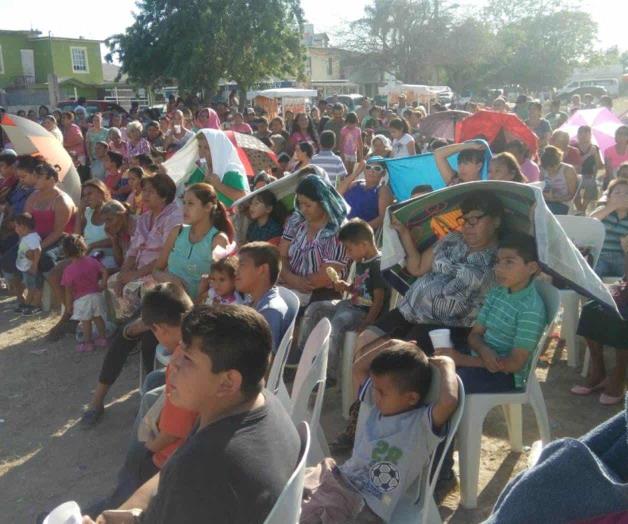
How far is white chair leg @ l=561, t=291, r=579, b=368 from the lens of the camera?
472 centimetres

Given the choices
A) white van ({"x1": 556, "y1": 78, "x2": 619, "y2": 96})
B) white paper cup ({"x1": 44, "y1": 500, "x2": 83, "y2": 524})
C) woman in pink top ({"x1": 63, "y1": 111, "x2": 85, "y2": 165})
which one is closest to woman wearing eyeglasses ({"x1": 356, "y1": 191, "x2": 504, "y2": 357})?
white paper cup ({"x1": 44, "y1": 500, "x2": 83, "y2": 524})

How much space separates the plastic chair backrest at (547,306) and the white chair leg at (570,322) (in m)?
1.50

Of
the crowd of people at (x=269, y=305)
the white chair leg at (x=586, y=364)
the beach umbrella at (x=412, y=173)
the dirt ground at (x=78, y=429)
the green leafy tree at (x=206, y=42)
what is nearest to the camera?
the crowd of people at (x=269, y=305)

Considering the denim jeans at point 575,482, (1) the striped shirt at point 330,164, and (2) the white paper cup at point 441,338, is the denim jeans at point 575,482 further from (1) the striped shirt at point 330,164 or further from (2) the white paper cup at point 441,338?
(1) the striped shirt at point 330,164

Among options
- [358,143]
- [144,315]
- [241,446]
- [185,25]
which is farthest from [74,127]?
[185,25]

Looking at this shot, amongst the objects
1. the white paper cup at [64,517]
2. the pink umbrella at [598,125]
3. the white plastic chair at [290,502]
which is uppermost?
the pink umbrella at [598,125]

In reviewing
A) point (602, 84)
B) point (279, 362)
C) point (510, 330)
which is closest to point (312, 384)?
point (279, 362)

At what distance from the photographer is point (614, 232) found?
4988mm

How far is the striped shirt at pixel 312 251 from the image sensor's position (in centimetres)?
465

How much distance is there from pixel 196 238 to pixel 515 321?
2.54 metres

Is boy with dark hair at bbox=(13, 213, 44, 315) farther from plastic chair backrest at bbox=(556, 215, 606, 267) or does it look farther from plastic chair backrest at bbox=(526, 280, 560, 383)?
plastic chair backrest at bbox=(526, 280, 560, 383)

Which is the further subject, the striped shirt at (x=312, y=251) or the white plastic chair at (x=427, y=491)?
the striped shirt at (x=312, y=251)

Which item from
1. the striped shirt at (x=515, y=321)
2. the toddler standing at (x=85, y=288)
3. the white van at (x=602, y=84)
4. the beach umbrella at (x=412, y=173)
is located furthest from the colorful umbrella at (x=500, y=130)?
the white van at (x=602, y=84)

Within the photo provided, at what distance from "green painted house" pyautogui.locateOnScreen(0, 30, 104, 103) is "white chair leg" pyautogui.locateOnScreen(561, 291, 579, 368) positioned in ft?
154
